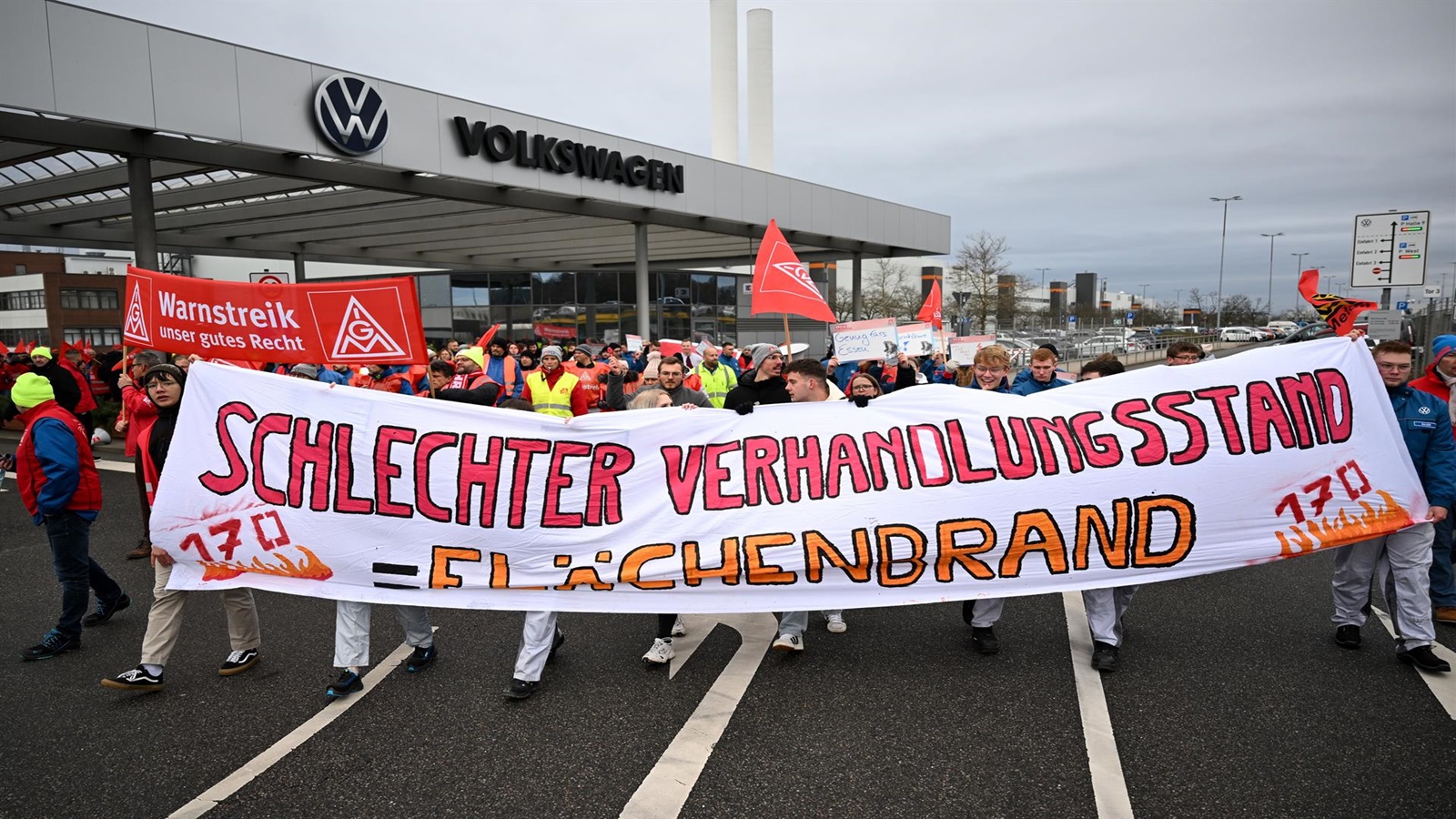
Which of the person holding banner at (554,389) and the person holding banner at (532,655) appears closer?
the person holding banner at (532,655)

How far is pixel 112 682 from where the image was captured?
4.05 m

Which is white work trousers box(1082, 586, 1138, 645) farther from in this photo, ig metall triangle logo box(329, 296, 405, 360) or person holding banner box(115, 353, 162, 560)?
person holding banner box(115, 353, 162, 560)

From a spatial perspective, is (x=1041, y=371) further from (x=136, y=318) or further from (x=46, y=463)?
(x=136, y=318)

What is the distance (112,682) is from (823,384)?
406 centimetres

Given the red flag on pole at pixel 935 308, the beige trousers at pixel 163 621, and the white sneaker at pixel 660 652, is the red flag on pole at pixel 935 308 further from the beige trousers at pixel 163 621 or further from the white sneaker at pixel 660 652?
the beige trousers at pixel 163 621

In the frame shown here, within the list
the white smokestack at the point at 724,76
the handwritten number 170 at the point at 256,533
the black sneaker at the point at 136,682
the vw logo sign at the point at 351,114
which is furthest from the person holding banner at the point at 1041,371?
the white smokestack at the point at 724,76

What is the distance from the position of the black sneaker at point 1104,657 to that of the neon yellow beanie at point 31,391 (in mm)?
6010

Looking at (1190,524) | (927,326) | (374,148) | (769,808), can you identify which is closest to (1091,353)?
(927,326)

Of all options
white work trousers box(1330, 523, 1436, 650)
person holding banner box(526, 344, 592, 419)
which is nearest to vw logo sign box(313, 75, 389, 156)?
person holding banner box(526, 344, 592, 419)

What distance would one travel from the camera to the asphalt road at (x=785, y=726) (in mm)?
3193

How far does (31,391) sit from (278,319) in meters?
1.39

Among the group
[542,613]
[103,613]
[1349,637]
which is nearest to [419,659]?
[542,613]

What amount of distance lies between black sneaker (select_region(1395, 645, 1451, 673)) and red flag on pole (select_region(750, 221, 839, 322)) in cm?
477

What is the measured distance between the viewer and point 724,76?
35281mm
